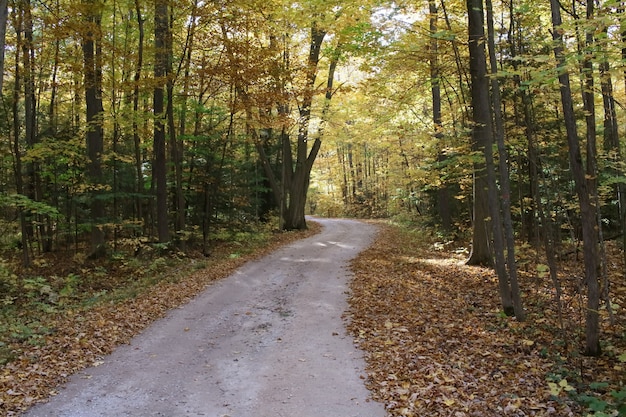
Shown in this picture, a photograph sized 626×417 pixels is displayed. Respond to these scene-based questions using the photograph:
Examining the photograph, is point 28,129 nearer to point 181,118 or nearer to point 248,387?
point 181,118

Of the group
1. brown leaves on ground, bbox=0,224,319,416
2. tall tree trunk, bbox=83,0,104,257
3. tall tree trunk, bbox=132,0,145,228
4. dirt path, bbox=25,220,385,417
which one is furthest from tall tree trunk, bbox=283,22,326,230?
dirt path, bbox=25,220,385,417

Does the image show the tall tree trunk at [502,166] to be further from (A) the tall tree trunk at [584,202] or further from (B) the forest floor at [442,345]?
(A) the tall tree trunk at [584,202]

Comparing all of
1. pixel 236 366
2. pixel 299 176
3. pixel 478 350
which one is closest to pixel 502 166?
pixel 478 350

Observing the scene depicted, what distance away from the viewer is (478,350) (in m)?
6.62

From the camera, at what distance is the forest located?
7805 millimetres

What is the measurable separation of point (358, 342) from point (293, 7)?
1454 cm

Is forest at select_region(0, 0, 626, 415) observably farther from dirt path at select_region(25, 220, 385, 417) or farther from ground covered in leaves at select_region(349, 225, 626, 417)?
dirt path at select_region(25, 220, 385, 417)

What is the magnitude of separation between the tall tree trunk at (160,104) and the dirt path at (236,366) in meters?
5.13

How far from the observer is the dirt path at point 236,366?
5.02m

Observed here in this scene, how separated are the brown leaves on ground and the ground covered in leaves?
3968mm

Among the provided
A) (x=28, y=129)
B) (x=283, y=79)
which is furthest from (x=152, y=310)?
(x=283, y=79)

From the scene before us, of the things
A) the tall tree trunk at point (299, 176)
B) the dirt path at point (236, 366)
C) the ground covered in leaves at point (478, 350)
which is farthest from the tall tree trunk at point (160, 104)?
the tall tree trunk at point (299, 176)

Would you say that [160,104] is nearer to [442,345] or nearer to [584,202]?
[442,345]

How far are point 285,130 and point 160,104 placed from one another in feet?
24.1
